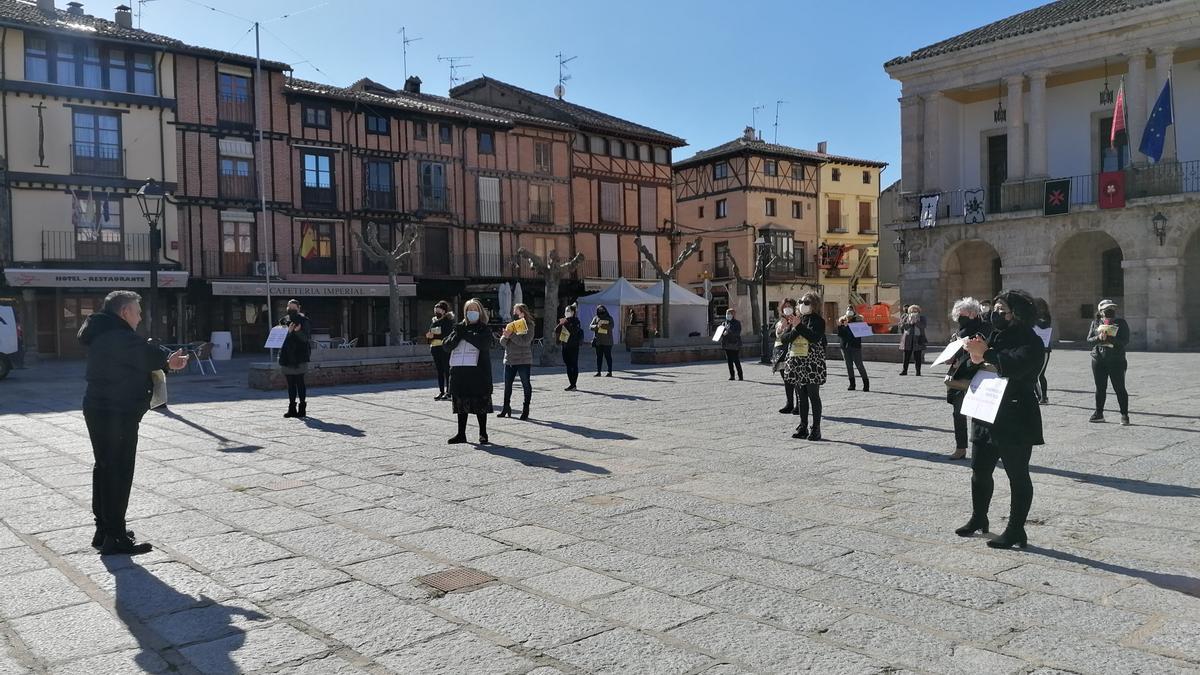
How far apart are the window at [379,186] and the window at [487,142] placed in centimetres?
452

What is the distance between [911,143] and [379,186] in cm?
2054

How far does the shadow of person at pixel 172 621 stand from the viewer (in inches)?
145

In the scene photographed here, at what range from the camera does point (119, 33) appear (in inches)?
1151

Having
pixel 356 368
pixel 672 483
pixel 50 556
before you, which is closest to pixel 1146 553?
pixel 672 483

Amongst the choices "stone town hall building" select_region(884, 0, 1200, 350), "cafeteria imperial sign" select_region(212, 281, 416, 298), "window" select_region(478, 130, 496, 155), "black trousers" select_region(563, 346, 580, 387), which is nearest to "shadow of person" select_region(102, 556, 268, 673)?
Result: "black trousers" select_region(563, 346, 580, 387)

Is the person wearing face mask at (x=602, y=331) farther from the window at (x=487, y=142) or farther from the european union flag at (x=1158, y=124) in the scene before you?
the window at (x=487, y=142)

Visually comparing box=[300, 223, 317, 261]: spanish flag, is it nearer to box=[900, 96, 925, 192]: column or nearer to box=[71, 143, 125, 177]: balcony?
box=[71, 143, 125, 177]: balcony

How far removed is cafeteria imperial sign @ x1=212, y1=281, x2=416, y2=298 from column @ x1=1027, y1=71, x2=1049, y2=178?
894 inches

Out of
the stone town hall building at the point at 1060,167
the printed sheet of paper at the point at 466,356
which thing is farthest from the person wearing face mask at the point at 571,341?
the stone town hall building at the point at 1060,167

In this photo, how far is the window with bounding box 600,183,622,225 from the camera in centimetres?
4228

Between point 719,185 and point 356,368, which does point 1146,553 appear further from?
point 719,185

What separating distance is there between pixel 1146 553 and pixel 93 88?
3227cm

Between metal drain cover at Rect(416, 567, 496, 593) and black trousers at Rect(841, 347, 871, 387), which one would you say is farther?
black trousers at Rect(841, 347, 871, 387)

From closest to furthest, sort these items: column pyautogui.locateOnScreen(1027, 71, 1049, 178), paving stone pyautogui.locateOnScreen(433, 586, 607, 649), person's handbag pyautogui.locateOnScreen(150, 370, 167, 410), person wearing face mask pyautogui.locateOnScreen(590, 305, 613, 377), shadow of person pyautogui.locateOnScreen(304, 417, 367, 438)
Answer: paving stone pyautogui.locateOnScreen(433, 586, 607, 649) → person's handbag pyautogui.locateOnScreen(150, 370, 167, 410) → shadow of person pyautogui.locateOnScreen(304, 417, 367, 438) → person wearing face mask pyautogui.locateOnScreen(590, 305, 613, 377) → column pyautogui.locateOnScreen(1027, 71, 1049, 178)
